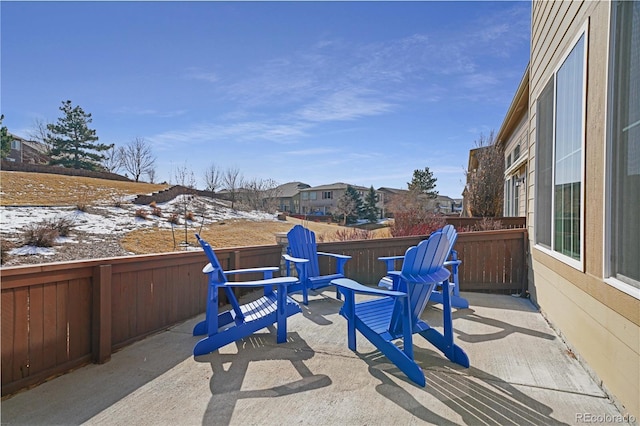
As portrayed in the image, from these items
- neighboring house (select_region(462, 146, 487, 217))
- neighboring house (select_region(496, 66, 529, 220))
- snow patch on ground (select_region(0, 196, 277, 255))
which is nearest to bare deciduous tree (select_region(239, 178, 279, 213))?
snow patch on ground (select_region(0, 196, 277, 255))

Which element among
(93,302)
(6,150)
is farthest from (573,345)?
(6,150)

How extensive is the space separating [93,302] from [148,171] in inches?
1323

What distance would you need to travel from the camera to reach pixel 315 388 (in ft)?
7.57

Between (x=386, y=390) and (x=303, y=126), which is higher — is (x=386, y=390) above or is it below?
below

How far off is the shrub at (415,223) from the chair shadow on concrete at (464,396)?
524 centimetres

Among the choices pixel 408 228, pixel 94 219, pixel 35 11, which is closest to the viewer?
pixel 35 11

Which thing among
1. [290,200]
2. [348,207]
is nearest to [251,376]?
[348,207]

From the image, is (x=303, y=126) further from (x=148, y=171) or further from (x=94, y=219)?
(x=148, y=171)

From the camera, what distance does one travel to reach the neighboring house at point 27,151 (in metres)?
28.8

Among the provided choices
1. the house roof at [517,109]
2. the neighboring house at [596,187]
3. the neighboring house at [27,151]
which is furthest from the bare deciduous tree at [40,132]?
the neighboring house at [596,187]

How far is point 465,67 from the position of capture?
24.4ft

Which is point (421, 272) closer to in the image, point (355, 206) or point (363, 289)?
point (363, 289)

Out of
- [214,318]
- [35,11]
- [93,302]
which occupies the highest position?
[35,11]

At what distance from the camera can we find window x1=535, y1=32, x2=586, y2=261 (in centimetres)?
282
